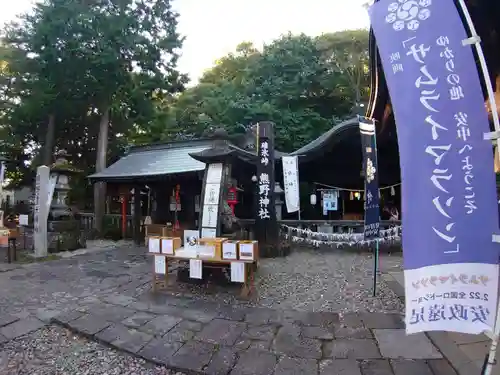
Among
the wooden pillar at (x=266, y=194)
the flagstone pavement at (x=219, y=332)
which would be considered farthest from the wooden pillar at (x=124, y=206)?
the flagstone pavement at (x=219, y=332)

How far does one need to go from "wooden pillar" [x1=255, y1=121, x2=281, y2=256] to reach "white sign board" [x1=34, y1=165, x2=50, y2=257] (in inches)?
240

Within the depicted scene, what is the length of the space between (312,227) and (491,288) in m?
9.23

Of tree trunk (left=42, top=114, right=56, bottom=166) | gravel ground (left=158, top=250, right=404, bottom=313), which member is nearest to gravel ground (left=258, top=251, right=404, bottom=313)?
gravel ground (left=158, top=250, right=404, bottom=313)

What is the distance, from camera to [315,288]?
648 centimetres

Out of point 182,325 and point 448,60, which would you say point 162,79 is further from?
point 448,60

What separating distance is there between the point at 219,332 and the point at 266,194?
547cm

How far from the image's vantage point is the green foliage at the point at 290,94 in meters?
16.6

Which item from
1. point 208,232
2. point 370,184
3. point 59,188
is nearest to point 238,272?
point 208,232

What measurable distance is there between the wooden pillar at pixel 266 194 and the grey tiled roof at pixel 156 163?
240 cm

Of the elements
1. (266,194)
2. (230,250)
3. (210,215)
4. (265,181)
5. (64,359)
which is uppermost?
(265,181)

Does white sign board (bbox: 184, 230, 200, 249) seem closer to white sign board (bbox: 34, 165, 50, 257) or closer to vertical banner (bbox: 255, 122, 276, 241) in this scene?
vertical banner (bbox: 255, 122, 276, 241)

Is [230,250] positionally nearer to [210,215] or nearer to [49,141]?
[210,215]

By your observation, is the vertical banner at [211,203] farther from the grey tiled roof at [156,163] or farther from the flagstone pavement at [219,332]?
the grey tiled roof at [156,163]

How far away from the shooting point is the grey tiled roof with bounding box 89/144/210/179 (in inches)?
473
